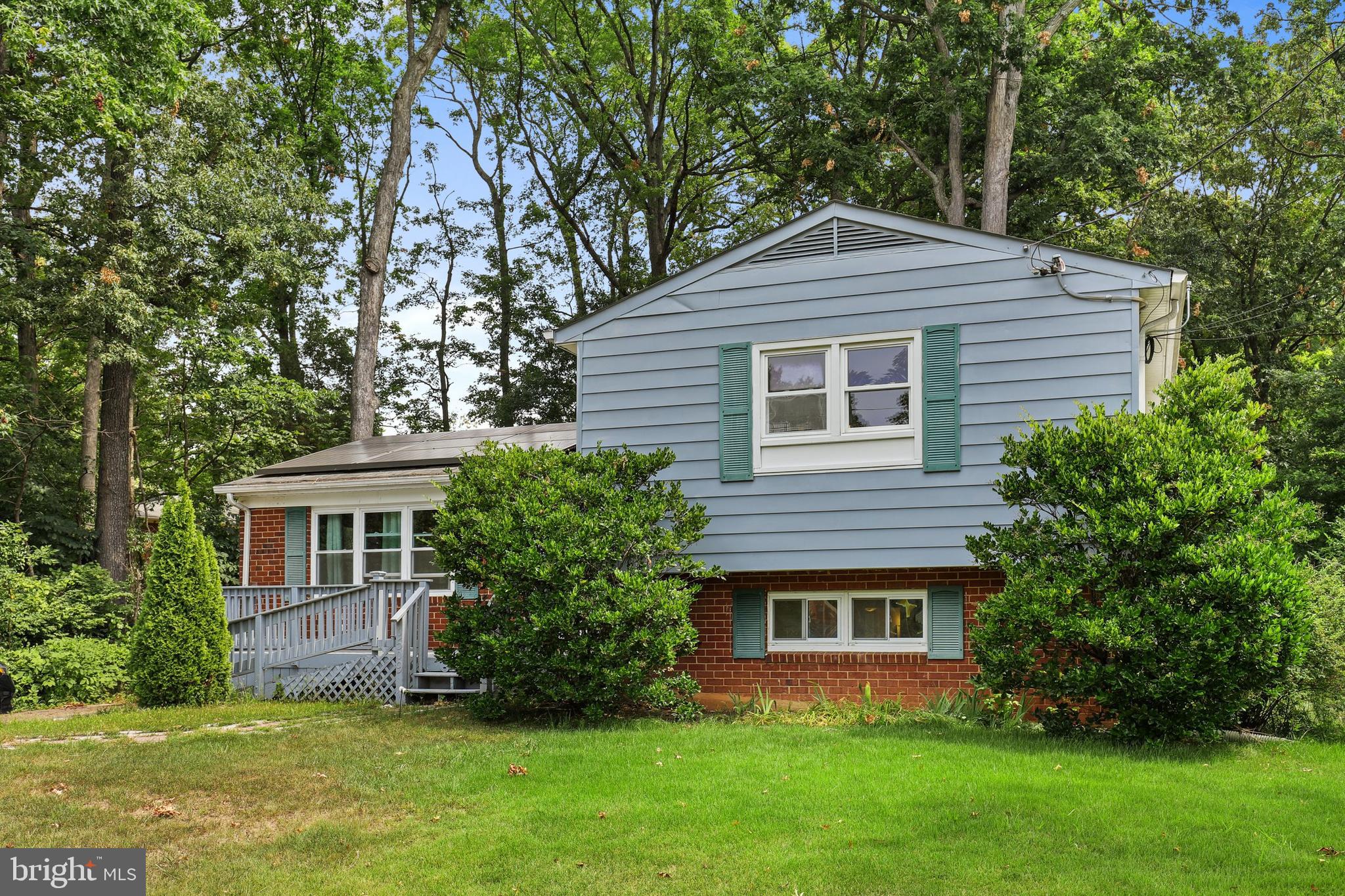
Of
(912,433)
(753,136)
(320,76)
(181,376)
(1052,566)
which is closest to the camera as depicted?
(1052,566)

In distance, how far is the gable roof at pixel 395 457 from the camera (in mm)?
15344

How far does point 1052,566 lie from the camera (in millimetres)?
9078

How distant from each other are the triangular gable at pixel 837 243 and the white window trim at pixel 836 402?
0.93m

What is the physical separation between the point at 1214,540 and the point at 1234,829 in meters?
3.07

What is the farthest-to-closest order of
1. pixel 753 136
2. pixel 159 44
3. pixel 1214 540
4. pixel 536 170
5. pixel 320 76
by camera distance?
pixel 536 170
pixel 320 76
pixel 753 136
pixel 159 44
pixel 1214 540

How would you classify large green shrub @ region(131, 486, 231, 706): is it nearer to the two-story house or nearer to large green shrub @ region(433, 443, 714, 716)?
large green shrub @ region(433, 443, 714, 716)

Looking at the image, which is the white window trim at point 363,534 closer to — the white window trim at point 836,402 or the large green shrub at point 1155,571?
the white window trim at point 836,402

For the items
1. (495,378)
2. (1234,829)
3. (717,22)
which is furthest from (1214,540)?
(495,378)

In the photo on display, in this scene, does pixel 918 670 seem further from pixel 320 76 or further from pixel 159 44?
pixel 320 76

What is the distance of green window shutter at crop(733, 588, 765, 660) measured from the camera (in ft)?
38.6

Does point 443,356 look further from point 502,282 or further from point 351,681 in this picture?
point 351,681

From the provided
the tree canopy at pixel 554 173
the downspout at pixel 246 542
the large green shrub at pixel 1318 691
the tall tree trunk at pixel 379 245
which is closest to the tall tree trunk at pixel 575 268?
the tree canopy at pixel 554 173
